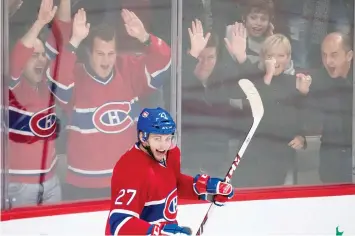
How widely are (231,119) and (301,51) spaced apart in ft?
1.85

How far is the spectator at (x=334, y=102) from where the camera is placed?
3.51 m

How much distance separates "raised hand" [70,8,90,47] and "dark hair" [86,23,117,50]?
28mm

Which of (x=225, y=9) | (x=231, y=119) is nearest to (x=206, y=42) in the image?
(x=225, y=9)

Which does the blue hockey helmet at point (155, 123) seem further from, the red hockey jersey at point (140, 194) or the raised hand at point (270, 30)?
the raised hand at point (270, 30)

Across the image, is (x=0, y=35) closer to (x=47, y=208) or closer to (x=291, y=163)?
(x=47, y=208)

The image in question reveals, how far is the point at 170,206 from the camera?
204cm

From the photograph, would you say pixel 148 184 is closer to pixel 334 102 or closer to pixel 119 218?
pixel 119 218

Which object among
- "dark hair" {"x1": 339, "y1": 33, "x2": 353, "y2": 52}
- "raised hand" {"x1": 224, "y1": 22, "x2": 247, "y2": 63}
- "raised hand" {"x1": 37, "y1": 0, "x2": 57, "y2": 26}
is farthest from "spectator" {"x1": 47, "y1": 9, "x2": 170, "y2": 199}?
"dark hair" {"x1": 339, "y1": 33, "x2": 353, "y2": 52}

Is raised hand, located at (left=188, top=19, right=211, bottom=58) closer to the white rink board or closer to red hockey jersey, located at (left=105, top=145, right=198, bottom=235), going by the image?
the white rink board

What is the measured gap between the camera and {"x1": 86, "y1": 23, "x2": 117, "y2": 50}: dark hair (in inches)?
112

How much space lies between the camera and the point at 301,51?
3467 millimetres

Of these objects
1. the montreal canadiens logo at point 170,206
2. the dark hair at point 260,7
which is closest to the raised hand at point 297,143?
the dark hair at point 260,7

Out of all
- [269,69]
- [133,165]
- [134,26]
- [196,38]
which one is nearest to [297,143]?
[269,69]

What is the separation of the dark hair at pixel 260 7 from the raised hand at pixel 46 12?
103 centimetres
